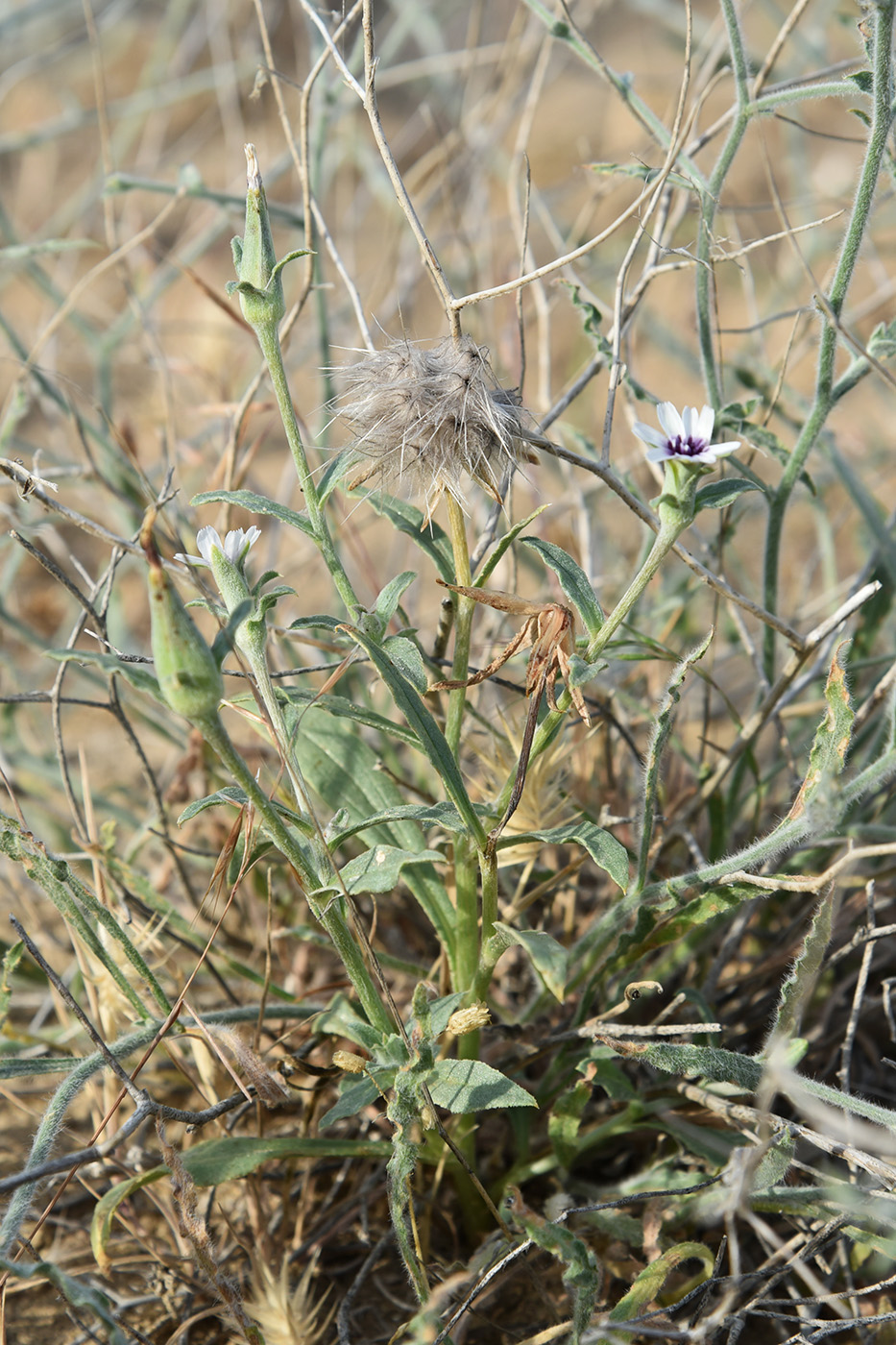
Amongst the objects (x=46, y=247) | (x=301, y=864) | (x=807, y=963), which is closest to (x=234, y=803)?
(x=301, y=864)

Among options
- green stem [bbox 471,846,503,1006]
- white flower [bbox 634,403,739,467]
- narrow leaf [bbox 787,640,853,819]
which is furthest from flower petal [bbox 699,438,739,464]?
green stem [bbox 471,846,503,1006]

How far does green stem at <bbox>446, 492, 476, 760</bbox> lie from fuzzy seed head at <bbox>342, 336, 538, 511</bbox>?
1.7 inches

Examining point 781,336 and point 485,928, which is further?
point 781,336

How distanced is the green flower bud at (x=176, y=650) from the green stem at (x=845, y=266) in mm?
894

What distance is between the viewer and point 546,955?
122cm

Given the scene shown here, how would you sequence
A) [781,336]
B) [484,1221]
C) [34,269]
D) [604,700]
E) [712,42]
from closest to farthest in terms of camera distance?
[484,1221] → [604,700] → [712,42] → [34,269] → [781,336]

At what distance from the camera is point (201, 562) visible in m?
1.21

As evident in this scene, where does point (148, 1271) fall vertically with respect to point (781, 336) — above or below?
below

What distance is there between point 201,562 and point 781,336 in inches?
133

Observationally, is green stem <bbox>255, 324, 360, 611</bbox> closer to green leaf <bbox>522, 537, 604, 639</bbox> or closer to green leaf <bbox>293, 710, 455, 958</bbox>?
green leaf <bbox>522, 537, 604, 639</bbox>

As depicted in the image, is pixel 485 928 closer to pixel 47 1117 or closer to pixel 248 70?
pixel 47 1117

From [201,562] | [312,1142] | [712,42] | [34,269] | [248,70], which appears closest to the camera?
[201,562]

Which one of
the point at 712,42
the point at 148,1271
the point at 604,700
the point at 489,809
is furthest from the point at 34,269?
the point at 148,1271

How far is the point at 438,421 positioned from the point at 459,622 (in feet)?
0.86
